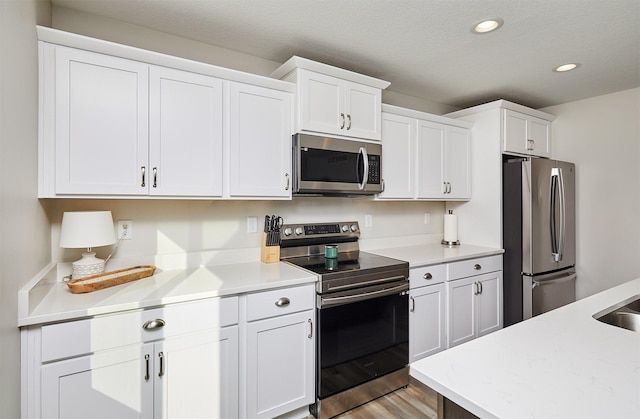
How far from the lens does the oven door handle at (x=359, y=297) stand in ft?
6.49

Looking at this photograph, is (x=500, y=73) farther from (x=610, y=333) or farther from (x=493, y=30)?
(x=610, y=333)

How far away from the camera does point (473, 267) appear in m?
2.84

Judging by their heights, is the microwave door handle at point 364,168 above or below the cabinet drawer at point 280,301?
above

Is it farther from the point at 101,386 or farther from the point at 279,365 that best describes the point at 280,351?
the point at 101,386

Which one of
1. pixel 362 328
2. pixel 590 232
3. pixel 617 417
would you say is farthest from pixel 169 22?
pixel 590 232

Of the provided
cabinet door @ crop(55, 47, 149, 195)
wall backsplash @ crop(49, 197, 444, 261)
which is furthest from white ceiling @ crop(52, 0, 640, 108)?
wall backsplash @ crop(49, 197, 444, 261)

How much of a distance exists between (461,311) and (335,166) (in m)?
1.61

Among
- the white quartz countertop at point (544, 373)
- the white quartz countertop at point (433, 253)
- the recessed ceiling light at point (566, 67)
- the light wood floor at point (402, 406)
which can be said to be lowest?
the light wood floor at point (402, 406)

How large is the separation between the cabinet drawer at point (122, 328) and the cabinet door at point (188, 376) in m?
0.06

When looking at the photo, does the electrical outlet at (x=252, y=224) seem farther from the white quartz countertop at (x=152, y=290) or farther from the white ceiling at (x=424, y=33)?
the white ceiling at (x=424, y=33)

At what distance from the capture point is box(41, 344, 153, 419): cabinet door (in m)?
1.36

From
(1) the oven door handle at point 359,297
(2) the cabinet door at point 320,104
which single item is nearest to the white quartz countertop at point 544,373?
(1) the oven door handle at point 359,297

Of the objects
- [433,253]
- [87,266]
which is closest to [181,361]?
[87,266]

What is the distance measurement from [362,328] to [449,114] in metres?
2.47
